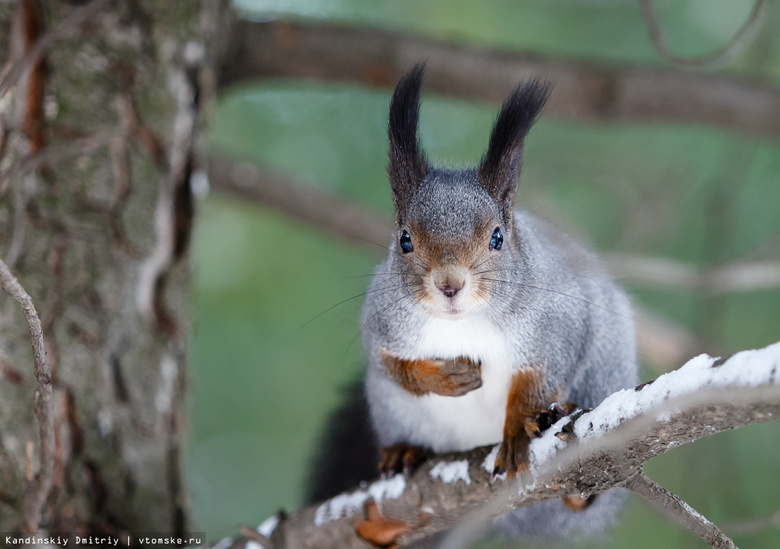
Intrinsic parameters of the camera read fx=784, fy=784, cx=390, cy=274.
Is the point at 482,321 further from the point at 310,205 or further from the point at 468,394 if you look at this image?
the point at 310,205

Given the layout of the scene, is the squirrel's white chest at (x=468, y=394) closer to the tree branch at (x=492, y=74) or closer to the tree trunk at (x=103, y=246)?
the tree trunk at (x=103, y=246)

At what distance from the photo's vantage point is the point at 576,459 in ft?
3.56

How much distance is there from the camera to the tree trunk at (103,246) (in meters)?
1.52

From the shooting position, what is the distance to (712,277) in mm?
2053

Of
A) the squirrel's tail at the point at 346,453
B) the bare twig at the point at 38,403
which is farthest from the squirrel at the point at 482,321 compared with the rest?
the bare twig at the point at 38,403

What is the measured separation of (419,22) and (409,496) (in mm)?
2352

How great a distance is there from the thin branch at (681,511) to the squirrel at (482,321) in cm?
21

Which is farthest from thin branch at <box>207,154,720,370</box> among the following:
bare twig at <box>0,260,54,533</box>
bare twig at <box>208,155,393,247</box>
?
bare twig at <box>0,260,54,533</box>

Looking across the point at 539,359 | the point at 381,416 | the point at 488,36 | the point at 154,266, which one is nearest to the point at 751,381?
the point at 539,359

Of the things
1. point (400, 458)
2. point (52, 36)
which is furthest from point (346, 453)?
point (52, 36)

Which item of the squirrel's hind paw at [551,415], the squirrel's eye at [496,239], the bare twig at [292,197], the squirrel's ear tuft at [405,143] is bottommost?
the bare twig at [292,197]

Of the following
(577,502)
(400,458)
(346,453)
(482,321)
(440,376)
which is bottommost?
(346,453)

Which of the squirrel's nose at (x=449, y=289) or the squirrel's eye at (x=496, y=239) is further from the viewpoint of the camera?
the squirrel's eye at (x=496, y=239)

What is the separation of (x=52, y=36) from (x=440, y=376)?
0.93 meters
